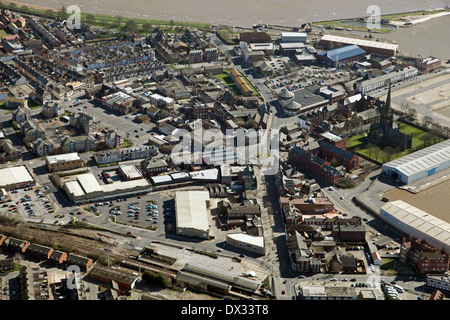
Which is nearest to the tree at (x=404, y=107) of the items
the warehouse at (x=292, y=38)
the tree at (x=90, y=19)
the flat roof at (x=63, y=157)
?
the warehouse at (x=292, y=38)

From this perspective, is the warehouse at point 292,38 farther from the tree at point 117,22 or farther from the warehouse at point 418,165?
the warehouse at point 418,165

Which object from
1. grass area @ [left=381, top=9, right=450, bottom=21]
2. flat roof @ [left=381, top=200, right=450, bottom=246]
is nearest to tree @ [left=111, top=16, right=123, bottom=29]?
grass area @ [left=381, top=9, right=450, bottom=21]

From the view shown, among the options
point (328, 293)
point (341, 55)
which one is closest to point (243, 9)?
point (341, 55)

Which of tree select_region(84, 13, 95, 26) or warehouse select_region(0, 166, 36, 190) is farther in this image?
tree select_region(84, 13, 95, 26)

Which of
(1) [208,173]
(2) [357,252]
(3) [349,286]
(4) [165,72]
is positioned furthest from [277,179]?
(4) [165,72]

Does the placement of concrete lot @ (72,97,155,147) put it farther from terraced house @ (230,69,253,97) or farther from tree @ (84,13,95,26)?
tree @ (84,13,95,26)

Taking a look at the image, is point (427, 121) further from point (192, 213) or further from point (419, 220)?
point (192, 213)
